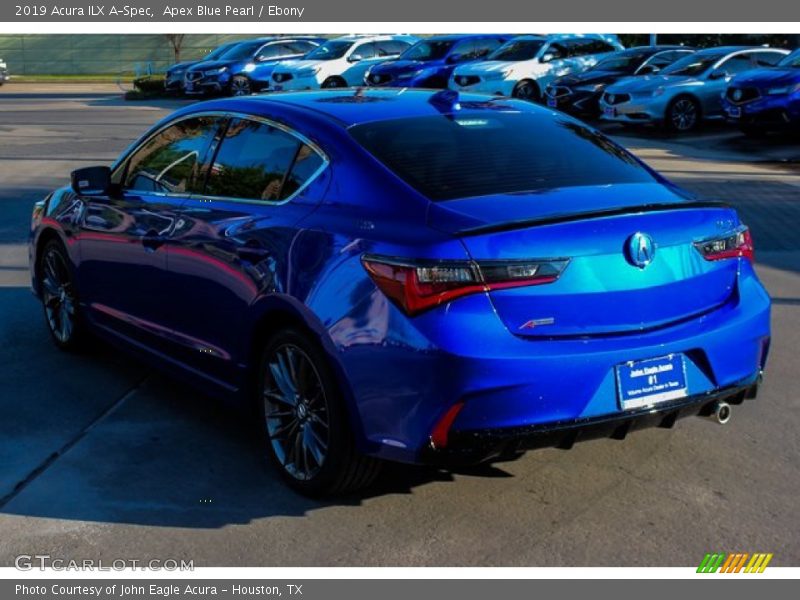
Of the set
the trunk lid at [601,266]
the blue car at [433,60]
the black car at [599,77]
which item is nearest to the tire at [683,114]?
the black car at [599,77]

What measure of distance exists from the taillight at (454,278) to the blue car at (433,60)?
24624mm

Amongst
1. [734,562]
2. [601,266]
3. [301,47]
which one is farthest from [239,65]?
[734,562]

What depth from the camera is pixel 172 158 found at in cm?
A: 640

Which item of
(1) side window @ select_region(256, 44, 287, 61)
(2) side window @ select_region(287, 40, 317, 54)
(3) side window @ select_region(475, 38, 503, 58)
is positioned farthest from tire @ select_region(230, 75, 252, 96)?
(3) side window @ select_region(475, 38, 503, 58)

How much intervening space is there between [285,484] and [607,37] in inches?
1011

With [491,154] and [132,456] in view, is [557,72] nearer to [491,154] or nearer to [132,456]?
[491,154]

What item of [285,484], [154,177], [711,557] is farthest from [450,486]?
[154,177]

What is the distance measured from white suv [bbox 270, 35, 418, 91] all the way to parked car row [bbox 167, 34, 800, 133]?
0.03 meters

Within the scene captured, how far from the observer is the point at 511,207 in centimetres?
470

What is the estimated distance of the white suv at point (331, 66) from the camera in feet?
104

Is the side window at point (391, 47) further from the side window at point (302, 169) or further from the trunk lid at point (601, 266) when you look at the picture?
the trunk lid at point (601, 266)

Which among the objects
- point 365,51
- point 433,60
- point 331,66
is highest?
point 433,60

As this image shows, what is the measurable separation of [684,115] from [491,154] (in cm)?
1790

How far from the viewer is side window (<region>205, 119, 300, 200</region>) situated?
547cm
